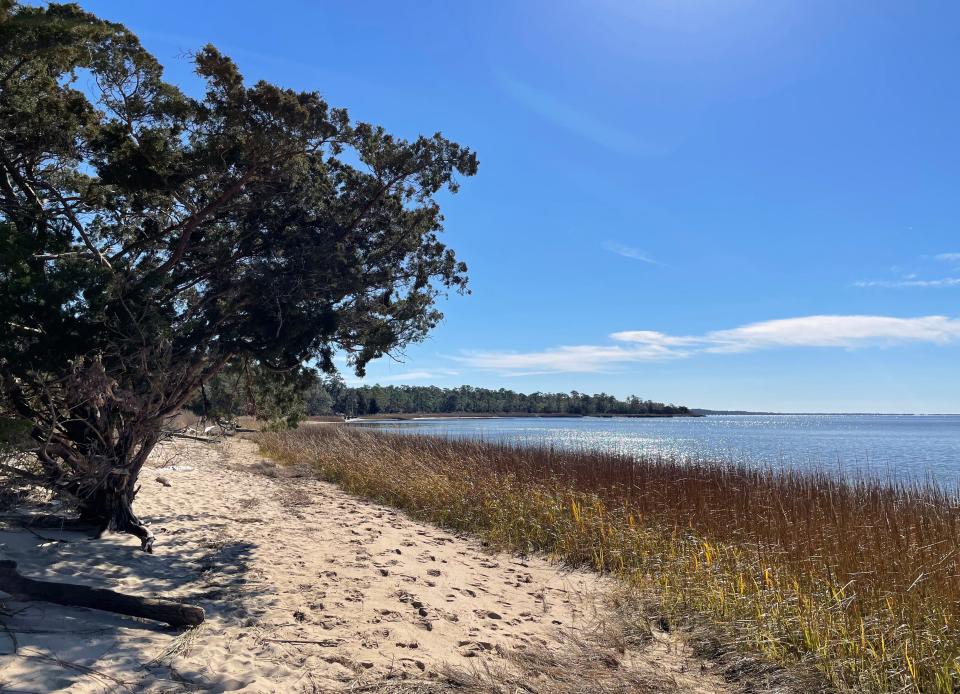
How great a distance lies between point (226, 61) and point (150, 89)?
3.79 ft

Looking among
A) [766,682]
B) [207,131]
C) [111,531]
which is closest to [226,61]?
[207,131]

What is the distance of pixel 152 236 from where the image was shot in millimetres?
7676

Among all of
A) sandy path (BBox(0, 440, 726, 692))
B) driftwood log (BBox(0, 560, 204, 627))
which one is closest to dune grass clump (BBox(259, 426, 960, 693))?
sandy path (BBox(0, 440, 726, 692))

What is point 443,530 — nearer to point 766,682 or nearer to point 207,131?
point 766,682

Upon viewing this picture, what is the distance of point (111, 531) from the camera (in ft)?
23.7

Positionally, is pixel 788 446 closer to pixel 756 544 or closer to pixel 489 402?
pixel 756 544

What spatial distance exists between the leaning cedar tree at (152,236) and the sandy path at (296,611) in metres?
1.04

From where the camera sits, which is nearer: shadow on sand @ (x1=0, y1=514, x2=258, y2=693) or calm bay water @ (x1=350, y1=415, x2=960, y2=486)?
shadow on sand @ (x1=0, y1=514, x2=258, y2=693)

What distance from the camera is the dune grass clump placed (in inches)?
193

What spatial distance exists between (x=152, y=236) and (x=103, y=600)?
4648 millimetres

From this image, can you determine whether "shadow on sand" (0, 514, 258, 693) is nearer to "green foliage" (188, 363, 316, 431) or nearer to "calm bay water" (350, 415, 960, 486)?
"green foliage" (188, 363, 316, 431)

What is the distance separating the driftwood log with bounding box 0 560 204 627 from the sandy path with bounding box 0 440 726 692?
0.28 ft

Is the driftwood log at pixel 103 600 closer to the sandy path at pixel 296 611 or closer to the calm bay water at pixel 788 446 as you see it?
the sandy path at pixel 296 611

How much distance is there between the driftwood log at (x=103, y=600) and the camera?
4.76 m
